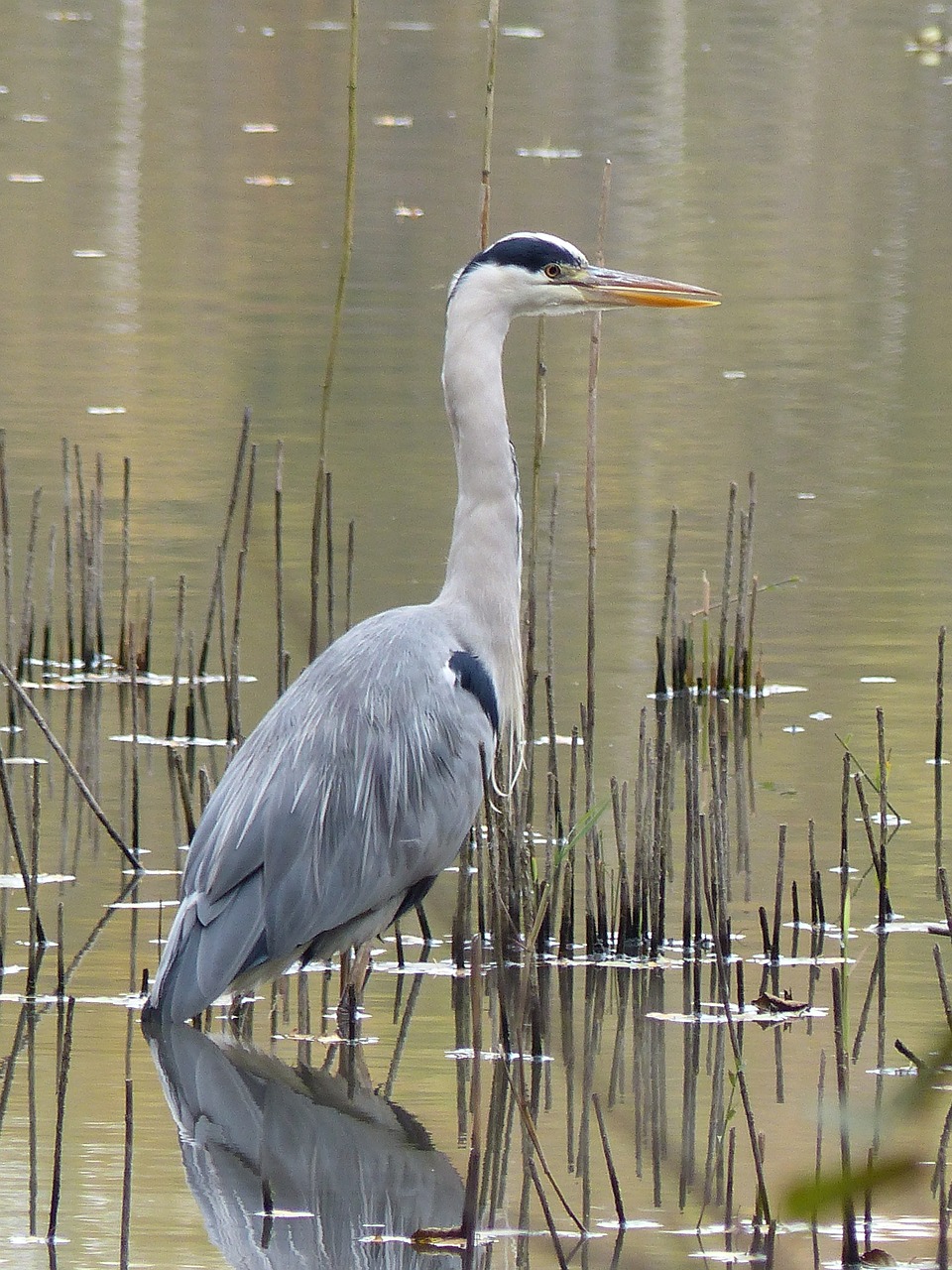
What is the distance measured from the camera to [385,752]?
453 centimetres

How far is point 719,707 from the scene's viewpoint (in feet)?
23.1

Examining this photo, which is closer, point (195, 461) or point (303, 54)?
point (195, 461)

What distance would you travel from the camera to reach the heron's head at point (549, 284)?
4.94m

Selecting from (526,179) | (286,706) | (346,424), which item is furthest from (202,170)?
(286,706)

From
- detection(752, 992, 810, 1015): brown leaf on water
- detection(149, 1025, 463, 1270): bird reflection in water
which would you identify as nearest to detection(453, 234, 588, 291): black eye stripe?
detection(752, 992, 810, 1015): brown leaf on water

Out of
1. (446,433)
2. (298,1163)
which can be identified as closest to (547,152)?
(446,433)

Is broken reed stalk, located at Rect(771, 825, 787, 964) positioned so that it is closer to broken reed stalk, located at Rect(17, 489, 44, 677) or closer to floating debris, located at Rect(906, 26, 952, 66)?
broken reed stalk, located at Rect(17, 489, 44, 677)

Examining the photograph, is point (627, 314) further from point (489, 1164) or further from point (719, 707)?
point (489, 1164)

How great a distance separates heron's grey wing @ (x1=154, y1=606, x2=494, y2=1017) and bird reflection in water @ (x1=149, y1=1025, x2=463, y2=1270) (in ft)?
0.56

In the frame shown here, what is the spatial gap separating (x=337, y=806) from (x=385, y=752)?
0.45 ft

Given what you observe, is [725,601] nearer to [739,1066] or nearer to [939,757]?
[939,757]

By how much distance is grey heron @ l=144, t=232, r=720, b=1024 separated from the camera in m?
4.35

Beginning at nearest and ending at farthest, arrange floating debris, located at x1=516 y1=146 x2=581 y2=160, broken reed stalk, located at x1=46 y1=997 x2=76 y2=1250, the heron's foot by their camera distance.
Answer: broken reed stalk, located at x1=46 y1=997 x2=76 y2=1250, the heron's foot, floating debris, located at x1=516 y1=146 x2=581 y2=160

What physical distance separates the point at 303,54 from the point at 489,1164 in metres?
27.4
